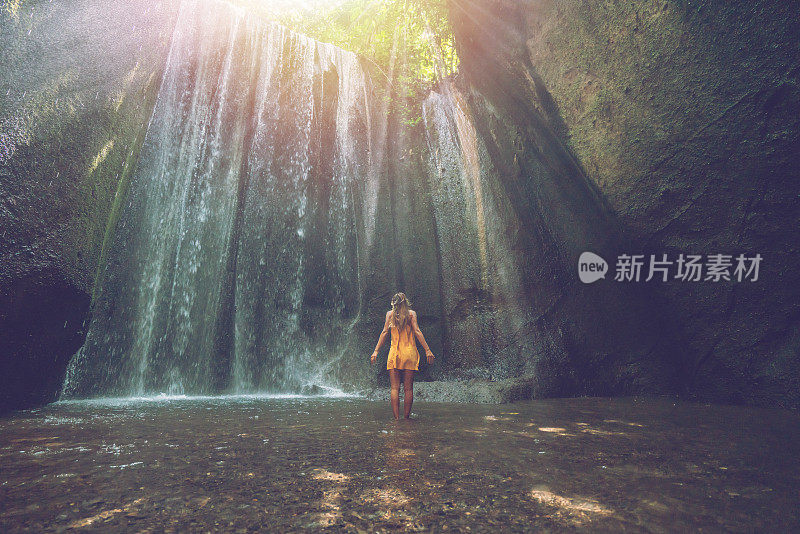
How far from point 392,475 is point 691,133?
6.05 meters

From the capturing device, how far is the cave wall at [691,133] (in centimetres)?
530

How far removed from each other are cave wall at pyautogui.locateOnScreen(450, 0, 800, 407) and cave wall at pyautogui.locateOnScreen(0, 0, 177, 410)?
19.1ft

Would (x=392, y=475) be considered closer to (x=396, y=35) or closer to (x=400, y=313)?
(x=400, y=313)

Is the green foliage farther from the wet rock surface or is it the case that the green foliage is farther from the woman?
the wet rock surface

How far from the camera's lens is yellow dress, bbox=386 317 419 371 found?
486 centimetres

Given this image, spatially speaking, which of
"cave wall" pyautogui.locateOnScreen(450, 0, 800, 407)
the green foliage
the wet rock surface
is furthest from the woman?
the green foliage

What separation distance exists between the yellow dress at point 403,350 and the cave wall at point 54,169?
156 inches

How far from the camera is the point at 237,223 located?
10.1 metres

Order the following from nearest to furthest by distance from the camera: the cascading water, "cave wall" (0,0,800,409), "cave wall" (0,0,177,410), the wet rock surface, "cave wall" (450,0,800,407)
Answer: the wet rock surface < "cave wall" (0,0,177,410) < "cave wall" (0,0,800,409) < "cave wall" (450,0,800,407) < the cascading water

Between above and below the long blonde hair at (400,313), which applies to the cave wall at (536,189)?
above

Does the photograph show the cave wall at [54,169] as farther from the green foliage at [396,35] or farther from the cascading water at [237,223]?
the green foliage at [396,35]

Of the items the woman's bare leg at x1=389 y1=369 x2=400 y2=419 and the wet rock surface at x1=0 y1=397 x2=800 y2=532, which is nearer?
the wet rock surface at x1=0 y1=397 x2=800 y2=532

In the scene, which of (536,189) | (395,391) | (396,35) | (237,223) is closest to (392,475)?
(395,391)

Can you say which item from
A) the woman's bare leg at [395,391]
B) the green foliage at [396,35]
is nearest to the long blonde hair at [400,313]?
the woman's bare leg at [395,391]
